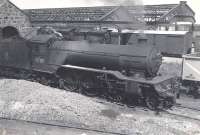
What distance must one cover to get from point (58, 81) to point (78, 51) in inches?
76.7

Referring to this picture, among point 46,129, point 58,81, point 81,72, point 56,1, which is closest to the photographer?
point 46,129

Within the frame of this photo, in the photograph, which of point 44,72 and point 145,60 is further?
point 44,72

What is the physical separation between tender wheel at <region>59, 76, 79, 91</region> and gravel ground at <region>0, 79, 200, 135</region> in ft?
4.49

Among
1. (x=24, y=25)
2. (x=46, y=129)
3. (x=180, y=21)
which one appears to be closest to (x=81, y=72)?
(x=46, y=129)

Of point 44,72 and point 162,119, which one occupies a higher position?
point 44,72

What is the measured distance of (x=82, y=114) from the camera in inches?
424

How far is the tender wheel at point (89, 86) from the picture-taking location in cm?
1329

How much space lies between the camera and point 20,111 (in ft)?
36.6

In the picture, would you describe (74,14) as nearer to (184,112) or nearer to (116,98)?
(116,98)

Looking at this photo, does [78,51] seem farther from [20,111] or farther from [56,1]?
[56,1]

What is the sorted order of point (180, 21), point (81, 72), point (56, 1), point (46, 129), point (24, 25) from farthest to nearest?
point (56, 1)
point (180, 21)
point (24, 25)
point (81, 72)
point (46, 129)

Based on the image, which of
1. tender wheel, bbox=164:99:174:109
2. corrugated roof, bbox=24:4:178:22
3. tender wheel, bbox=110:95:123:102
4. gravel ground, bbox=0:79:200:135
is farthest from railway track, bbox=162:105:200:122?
corrugated roof, bbox=24:4:178:22

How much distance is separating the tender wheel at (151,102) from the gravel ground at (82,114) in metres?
0.32

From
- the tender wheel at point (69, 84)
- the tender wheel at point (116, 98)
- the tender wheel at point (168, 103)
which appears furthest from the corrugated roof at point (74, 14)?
the tender wheel at point (168, 103)
